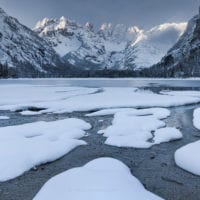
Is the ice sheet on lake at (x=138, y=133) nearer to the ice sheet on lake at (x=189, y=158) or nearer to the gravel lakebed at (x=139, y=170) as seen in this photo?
the gravel lakebed at (x=139, y=170)

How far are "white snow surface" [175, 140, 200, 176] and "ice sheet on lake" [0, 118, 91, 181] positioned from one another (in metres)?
6.26

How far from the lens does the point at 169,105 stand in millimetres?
37844

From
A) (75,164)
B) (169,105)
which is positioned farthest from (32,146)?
(169,105)

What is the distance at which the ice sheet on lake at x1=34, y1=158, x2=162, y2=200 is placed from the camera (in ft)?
34.6

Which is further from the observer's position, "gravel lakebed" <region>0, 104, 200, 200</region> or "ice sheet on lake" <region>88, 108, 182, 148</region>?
"ice sheet on lake" <region>88, 108, 182, 148</region>

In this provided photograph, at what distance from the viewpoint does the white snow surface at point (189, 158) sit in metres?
13.8

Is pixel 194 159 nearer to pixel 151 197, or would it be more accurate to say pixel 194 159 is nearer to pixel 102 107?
pixel 151 197

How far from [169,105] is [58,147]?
24.2 meters

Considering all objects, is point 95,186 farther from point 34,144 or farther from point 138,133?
point 138,133

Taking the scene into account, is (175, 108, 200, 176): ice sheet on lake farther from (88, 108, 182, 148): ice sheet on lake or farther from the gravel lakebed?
(88, 108, 182, 148): ice sheet on lake

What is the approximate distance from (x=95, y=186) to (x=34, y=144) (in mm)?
6918

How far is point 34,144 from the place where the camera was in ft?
55.9

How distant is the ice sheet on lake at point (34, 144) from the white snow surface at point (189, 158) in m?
6.26

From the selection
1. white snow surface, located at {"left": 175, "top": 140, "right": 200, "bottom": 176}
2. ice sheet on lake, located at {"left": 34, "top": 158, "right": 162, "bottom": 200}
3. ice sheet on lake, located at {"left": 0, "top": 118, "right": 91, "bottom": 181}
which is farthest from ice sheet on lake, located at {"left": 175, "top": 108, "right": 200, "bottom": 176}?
ice sheet on lake, located at {"left": 0, "top": 118, "right": 91, "bottom": 181}
